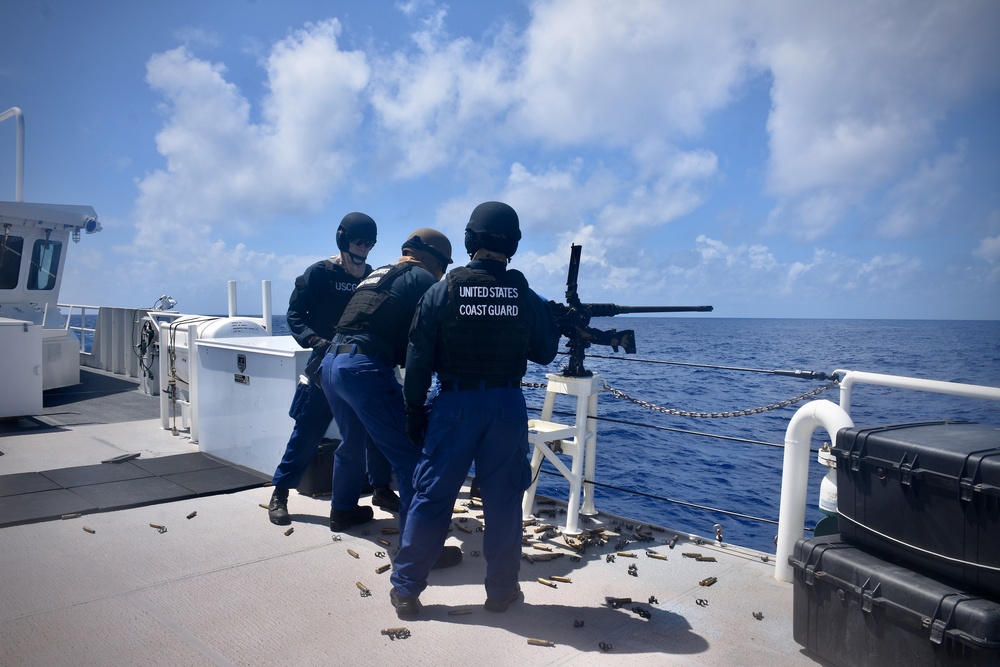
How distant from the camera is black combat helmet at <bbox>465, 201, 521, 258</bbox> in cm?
359

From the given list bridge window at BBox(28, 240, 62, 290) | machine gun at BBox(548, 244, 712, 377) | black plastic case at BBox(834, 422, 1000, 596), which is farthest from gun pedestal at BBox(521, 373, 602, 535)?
bridge window at BBox(28, 240, 62, 290)

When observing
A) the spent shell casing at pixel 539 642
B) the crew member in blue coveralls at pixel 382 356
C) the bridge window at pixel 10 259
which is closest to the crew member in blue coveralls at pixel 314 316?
the crew member in blue coveralls at pixel 382 356

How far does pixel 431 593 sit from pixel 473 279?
1812mm

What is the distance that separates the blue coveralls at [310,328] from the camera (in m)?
5.06

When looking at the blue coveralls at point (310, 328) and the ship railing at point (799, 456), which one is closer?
the ship railing at point (799, 456)

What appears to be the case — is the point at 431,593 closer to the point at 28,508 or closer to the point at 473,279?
the point at 473,279

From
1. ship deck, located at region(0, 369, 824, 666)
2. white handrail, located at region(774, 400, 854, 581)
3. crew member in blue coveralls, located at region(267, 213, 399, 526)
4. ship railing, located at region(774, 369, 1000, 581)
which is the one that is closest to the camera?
ship deck, located at region(0, 369, 824, 666)

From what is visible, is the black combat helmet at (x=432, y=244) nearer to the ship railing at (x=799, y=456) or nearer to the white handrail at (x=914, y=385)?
the ship railing at (x=799, y=456)

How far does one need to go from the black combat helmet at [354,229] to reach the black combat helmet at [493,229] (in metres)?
1.67

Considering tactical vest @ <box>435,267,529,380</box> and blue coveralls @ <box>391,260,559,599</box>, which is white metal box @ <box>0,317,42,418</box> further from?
tactical vest @ <box>435,267,529,380</box>

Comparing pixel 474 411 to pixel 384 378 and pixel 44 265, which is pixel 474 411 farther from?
pixel 44 265

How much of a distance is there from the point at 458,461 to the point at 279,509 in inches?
86.7

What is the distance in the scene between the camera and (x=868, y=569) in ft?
9.48

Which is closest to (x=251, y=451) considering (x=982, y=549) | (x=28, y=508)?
(x=28, y=508)
